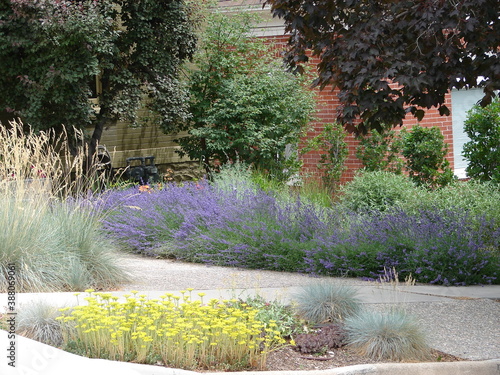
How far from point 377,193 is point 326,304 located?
18.8 ft

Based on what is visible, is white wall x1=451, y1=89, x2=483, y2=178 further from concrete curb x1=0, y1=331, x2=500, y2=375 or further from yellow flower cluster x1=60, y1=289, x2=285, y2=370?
yellow flower cluster x1=60, y1=289, x2=285, y2=370

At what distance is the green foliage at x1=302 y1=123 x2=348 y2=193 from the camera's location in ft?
44.7

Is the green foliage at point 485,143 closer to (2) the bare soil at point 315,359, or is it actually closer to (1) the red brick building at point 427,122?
(1) the red brick building at point 427,122

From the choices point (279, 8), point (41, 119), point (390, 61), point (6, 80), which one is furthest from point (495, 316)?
point (6, 80)

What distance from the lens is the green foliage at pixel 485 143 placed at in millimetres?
11773

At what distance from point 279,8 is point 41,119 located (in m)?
7.32

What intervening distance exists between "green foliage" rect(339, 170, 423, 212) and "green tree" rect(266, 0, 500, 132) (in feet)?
15.1

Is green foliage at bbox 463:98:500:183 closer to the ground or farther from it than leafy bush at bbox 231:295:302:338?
farther from it

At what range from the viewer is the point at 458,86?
5.56m

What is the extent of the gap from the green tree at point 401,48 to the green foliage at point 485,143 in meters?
6.19

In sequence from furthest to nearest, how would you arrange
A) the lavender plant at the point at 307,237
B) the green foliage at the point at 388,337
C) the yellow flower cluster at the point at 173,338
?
the lavender plant at the point at 307,237 → the green foliage at the point at 388,337 → the yellow flower cluster at the point at 173,338

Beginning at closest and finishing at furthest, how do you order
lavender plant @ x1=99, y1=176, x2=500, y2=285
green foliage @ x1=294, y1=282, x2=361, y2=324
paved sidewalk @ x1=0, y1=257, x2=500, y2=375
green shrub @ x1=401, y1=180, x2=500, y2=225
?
paved sidewalk @ x1=0, y1=257, x2=500, y2=375, green foliage @ x1=294, y1=282, x2=361, y2=324, lavender plant @ x1=99, y1=176, x2=500, y2=285, green shrub @ x1=401, y1=180, x2=500, y2=225

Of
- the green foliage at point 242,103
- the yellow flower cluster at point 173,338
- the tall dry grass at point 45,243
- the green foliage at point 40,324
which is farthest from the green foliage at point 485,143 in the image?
the green foliage at point 40,324

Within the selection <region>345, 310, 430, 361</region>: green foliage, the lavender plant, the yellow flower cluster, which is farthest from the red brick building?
the yellow flower cluster
